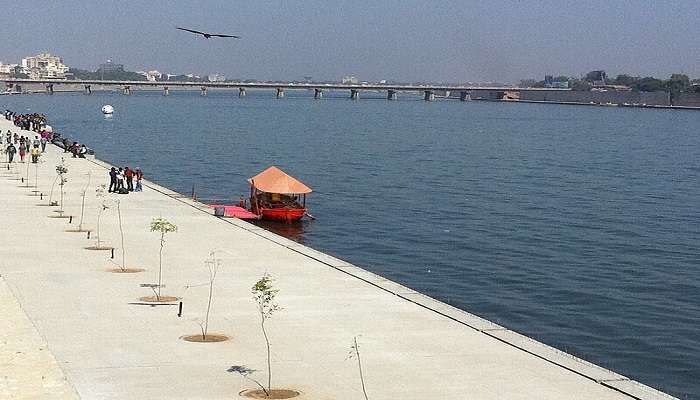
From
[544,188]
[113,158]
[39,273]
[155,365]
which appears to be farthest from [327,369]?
[113,158]

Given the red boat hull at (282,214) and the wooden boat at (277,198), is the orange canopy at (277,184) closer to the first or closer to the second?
the wooden boat at (277,198)

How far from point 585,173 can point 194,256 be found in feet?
206

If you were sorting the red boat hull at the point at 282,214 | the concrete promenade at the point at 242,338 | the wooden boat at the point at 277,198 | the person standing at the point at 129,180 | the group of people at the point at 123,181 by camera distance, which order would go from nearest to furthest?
the concrete promenade at the point at 242,338, the red boat hull at the point at 282,214, the wooden boat at the point at 277,198, the group of people at the point at 123,181, the person standing at the point at 129,180

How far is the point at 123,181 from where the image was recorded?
58625 mm

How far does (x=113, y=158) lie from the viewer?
10581cm

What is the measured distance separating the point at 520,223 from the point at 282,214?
1239 centimetres

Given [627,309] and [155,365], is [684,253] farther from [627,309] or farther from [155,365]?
[155,365]

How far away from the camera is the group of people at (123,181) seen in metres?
56.7

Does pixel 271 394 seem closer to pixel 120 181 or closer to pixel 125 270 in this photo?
pixel 125 270

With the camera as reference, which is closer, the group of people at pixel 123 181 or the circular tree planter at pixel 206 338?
the circular tree planter at pixel 206 338

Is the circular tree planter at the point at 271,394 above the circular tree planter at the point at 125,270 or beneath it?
above

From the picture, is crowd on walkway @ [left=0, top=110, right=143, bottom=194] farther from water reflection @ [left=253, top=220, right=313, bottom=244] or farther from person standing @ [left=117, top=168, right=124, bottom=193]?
water reflection @ [left=253, top=220, right=313, bottom=244]

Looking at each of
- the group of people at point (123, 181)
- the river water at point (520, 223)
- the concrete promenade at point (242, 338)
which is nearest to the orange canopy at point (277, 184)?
the river water at point (520, 223)

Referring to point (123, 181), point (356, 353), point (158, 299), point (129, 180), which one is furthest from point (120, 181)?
point (356, 353)
